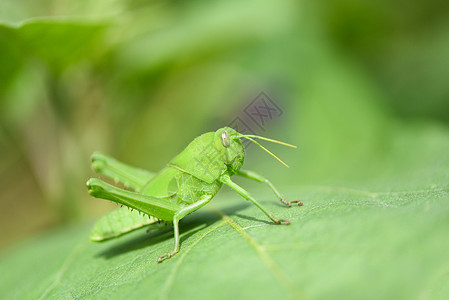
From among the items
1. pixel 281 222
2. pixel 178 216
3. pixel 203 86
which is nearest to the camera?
pixel 281 222

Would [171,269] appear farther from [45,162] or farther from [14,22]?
[45,162]

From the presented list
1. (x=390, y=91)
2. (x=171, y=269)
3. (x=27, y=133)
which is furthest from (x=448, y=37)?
(x=27, y=133)

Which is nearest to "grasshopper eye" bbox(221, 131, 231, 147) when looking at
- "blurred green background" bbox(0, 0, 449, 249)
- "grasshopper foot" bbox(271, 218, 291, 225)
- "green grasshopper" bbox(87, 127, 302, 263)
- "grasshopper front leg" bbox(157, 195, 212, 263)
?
"green grasshopper" bbox(87, 127, 302, 263)

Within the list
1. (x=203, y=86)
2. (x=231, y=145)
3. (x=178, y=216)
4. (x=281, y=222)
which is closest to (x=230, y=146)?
(x=231, y=145)

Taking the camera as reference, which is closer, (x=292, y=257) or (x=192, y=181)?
(x=292, y=257)

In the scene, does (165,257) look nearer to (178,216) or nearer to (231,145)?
(178,216)

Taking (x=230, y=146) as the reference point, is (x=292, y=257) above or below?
below

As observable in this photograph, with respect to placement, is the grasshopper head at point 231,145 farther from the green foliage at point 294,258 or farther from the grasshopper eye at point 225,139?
the green foliage at point 294,258
